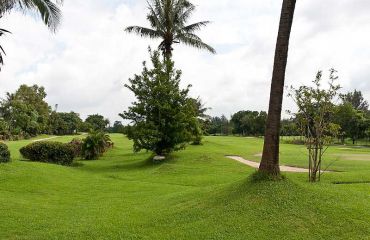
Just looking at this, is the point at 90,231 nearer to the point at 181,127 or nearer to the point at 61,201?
the point at 61,201

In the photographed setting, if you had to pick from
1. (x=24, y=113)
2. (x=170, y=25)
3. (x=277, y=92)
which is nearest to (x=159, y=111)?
(x=170, y=25)

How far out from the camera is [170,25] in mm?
26359

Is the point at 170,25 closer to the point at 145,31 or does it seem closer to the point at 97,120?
the point at 145,31

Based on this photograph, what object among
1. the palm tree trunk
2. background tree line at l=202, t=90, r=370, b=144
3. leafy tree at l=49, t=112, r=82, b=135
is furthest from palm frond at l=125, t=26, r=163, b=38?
leafy tree at l=49, t=112, r=82, b=135

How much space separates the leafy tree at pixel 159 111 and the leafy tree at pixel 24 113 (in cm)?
4530

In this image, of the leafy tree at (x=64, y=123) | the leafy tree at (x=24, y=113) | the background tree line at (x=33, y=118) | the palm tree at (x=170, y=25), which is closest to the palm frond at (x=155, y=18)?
the palm tree at (x=170, y=25)

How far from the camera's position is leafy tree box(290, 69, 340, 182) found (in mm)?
13742

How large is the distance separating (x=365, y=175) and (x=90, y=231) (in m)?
12.0

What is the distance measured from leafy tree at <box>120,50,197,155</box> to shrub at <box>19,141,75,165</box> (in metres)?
3.79

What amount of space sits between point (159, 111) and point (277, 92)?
14.2 m

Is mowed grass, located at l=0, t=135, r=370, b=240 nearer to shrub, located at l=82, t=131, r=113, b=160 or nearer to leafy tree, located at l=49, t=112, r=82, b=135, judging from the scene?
shrub, located at l=82, t=131, r=113, b=160

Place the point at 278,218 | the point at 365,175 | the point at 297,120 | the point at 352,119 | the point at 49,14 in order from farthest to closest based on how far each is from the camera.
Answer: the point at 352,119 < the point at 365,175 < the point at 297,120 < the point at 49,14 < the point at 278,218

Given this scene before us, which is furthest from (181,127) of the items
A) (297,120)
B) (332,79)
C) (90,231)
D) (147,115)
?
(90,231)

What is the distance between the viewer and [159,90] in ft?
76.7
